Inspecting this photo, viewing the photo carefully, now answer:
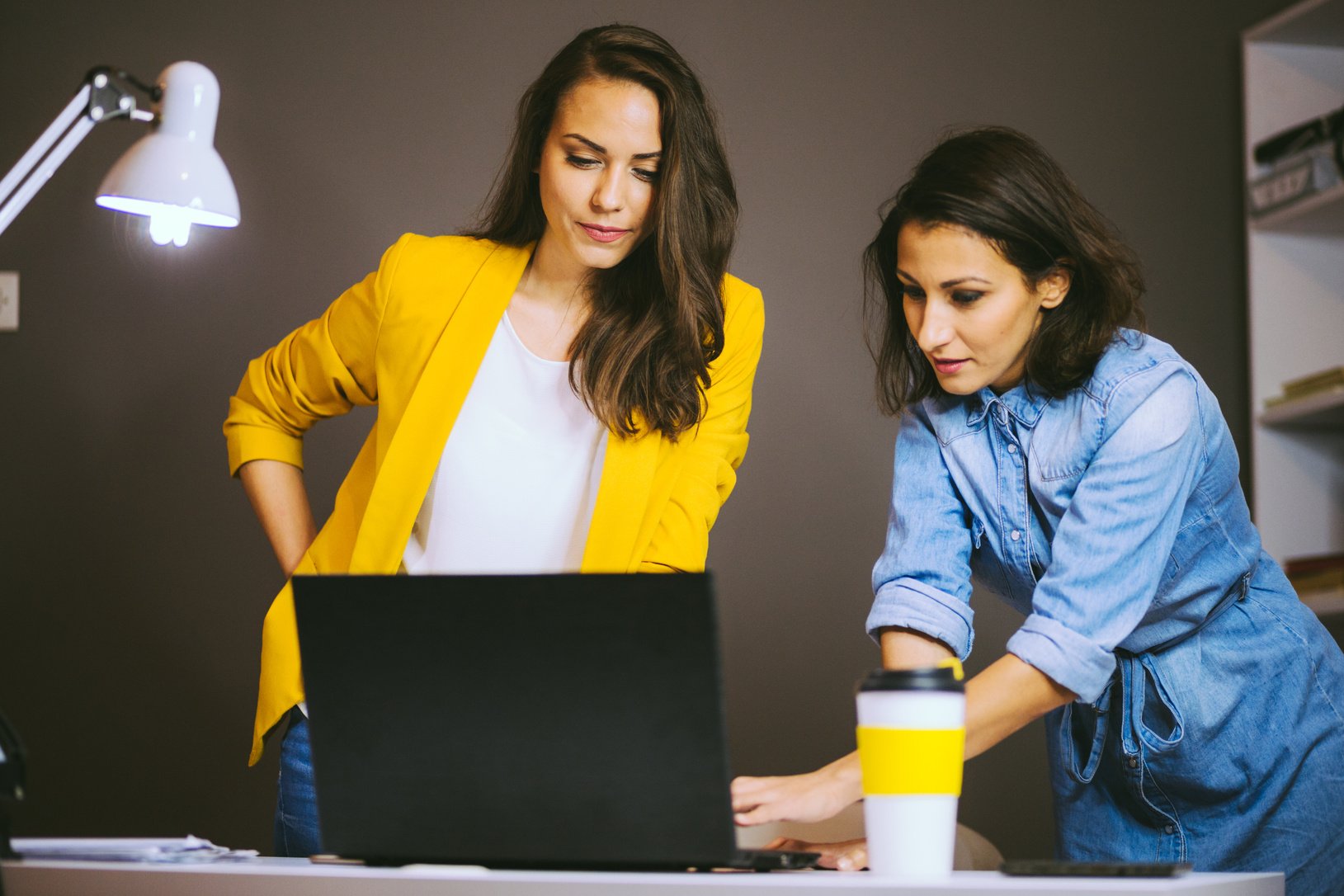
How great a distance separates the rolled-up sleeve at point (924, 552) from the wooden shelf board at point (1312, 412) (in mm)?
1431

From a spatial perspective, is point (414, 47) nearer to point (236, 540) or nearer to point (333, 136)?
point (333, 136)

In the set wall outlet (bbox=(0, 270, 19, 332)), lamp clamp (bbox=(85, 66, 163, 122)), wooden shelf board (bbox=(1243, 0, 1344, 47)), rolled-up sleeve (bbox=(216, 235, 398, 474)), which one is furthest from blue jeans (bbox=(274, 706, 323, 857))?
wooden shelf board (bbox=(1243, 0, 1344, 47))

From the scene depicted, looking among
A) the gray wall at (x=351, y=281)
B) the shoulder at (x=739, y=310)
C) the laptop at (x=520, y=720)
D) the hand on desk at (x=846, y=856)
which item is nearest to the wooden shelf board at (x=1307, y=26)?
the gray wall at (x=351, y=281)

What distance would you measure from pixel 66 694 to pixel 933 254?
194cm

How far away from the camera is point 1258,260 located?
280 centimetres

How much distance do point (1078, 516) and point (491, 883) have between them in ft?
2.37

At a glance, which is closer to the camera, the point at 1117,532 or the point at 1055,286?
the point at 1117,532

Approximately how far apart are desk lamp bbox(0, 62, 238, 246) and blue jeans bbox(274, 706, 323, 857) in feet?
2.12

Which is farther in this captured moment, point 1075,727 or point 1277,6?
point 1277,6

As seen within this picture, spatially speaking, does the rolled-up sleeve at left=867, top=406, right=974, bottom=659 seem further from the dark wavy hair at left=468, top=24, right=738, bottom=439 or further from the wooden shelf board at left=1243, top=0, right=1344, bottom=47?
the wooden shelf board at left=1243, top=0, right=1344, bottom=47

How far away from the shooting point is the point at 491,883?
0.77 metres

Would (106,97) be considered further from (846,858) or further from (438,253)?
(846,858)

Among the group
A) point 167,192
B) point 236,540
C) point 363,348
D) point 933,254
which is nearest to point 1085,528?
point 933,254

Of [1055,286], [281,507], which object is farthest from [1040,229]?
[281,507]
